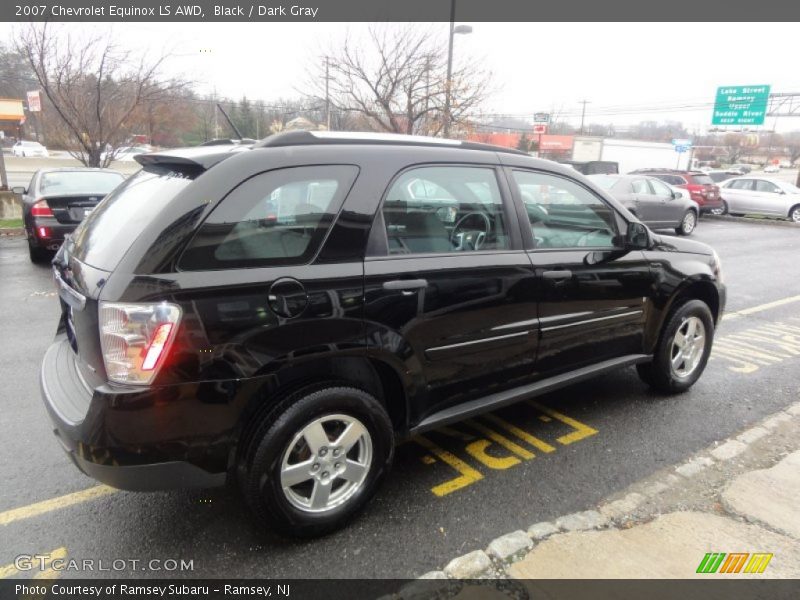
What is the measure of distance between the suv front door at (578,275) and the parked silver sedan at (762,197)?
18930 millimetres

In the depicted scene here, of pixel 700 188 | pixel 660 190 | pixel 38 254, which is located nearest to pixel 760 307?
pixel 660 190

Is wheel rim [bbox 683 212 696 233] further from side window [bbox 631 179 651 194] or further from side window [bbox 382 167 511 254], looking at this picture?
side window [bbox 382 167 511 254]

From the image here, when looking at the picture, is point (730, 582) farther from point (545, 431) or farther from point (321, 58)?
point (321, 58)

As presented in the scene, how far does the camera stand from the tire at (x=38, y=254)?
8.59 metres

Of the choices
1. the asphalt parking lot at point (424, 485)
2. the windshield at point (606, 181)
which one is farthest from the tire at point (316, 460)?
the windshield at point (606, 181)

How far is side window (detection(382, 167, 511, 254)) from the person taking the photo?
8.95ft

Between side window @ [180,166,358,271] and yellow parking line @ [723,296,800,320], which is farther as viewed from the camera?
yellow parking line @ [723,296,800,320]

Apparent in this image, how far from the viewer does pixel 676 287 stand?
3959mm

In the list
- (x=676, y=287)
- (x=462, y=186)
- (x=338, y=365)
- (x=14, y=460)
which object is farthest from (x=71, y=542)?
(x=676, y=287)

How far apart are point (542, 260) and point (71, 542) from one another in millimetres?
2739

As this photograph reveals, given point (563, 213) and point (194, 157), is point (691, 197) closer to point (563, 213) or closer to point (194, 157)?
point (563, 213)

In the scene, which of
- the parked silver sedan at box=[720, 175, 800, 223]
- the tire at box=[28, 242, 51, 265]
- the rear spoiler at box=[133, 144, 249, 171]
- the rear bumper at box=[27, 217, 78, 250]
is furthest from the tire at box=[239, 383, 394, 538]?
the parked silver sedan at box=[720, 175, 800, 223]

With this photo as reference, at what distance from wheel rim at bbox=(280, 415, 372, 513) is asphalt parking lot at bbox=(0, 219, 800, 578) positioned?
21 cm

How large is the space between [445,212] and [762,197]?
Answer: 67.2 ft
